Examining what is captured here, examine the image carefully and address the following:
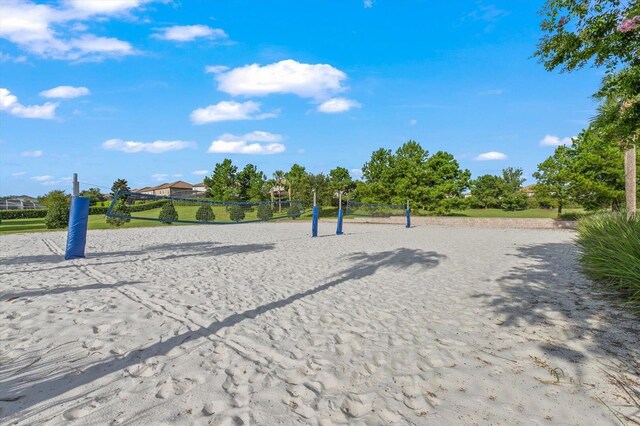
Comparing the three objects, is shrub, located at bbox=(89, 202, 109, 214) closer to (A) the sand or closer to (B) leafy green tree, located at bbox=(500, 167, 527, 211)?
(A) the sand

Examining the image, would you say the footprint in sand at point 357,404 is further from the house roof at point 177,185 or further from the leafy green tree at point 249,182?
the house roof at point 177,185

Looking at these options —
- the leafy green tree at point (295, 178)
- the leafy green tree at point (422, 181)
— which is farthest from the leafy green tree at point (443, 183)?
the leafy green tree at point (295, 178)

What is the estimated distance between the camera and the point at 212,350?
3389 mm

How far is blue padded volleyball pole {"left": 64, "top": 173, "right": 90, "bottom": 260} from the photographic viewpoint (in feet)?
27.2

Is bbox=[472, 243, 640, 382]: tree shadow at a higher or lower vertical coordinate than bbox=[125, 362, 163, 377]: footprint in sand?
lower

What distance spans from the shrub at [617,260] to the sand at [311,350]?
39 centimetres

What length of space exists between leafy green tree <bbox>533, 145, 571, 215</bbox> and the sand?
2472 centimetres

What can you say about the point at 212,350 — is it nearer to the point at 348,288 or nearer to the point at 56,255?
the point at 348,288

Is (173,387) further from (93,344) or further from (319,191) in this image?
(319,191)

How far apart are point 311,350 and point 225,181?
4570 centimetres

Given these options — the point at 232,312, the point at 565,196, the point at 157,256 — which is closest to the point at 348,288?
the point at 232,312

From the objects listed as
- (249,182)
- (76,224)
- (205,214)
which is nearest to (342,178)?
(249,182)

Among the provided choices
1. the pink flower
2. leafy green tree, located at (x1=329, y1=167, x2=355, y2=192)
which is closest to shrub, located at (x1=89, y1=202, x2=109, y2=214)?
leafy green tree, located at (x1=329, y1=167, x2=355, y2=192)

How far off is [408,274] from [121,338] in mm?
5497
